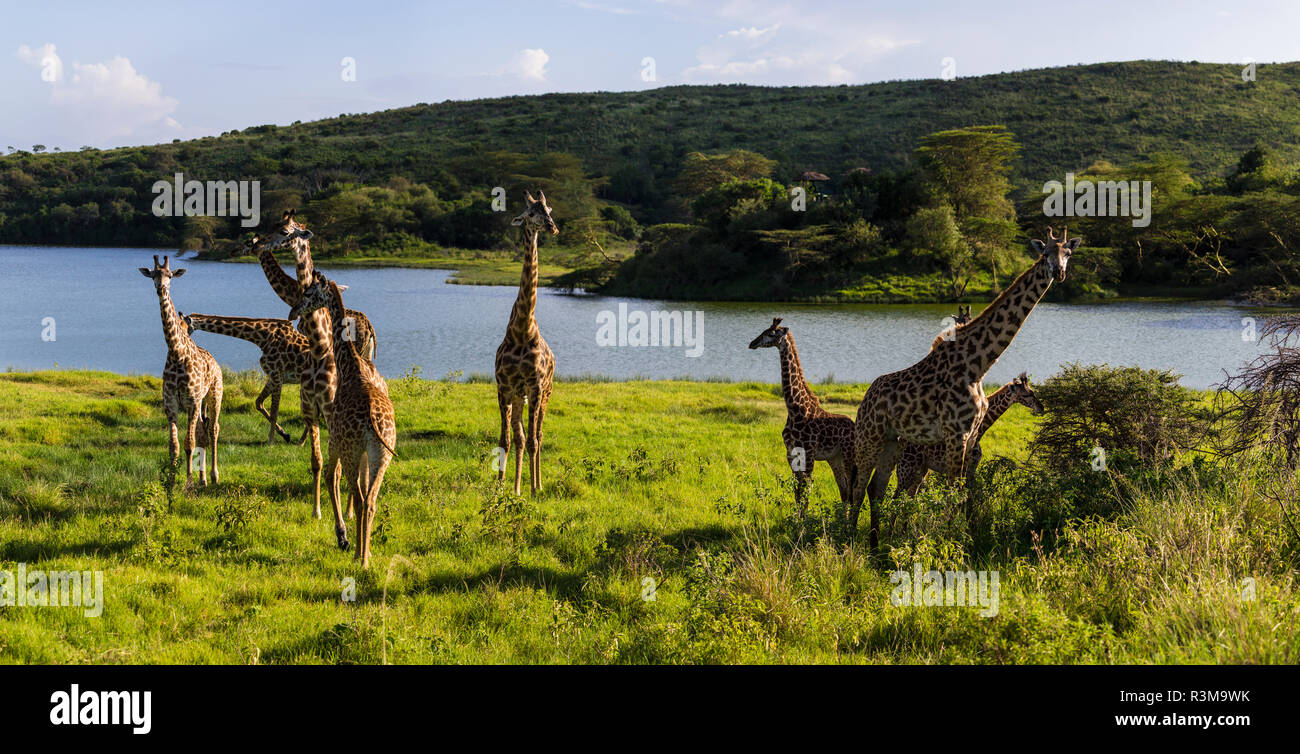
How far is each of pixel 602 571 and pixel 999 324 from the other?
13.4 feet

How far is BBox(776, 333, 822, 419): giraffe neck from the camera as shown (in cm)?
976

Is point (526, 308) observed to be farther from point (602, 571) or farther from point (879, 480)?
point (879, 480)

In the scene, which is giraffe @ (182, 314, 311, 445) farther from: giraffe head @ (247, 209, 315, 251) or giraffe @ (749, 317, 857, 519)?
giraffe @ (749, 317, 857, 519)

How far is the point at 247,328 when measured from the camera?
12.1m

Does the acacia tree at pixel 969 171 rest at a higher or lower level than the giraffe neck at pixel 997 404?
higher

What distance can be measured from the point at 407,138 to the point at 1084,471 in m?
Result: 144

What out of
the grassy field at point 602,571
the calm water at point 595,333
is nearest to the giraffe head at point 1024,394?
the grassy field at point 602,571

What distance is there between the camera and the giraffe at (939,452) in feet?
29.3

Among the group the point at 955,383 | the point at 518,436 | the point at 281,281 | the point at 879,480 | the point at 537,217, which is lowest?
the point at 879,480

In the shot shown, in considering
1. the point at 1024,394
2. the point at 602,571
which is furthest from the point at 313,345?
the point at 1024,394

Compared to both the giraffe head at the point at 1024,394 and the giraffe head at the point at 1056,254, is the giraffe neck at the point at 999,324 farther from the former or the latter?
the giraffe head at the point at 1024,394

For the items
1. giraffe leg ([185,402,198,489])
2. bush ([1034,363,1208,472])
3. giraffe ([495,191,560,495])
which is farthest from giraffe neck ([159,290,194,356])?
bush ([1034,363,1208,472])

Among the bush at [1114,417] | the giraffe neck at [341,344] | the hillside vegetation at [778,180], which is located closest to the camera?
the giraffe neck at [341,344]
